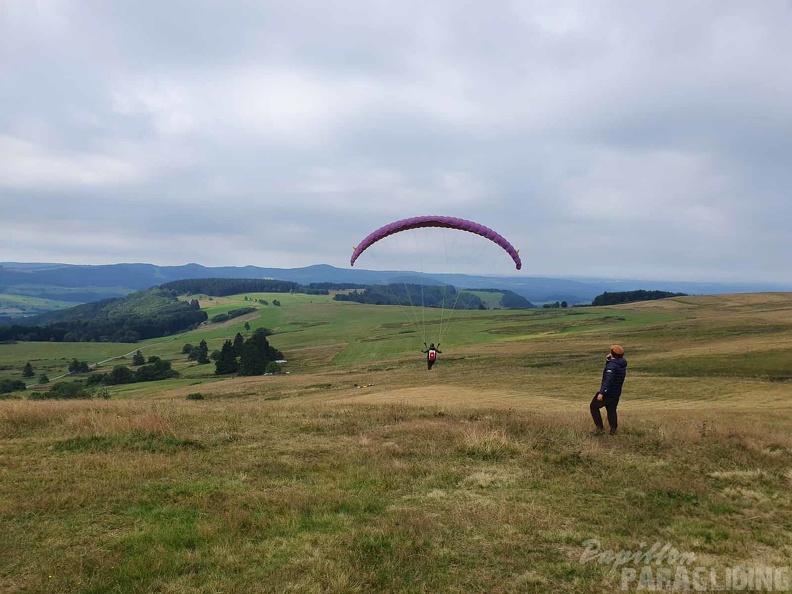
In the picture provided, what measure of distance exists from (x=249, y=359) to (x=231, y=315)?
109149 millimetres

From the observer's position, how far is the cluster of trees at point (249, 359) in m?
70.8

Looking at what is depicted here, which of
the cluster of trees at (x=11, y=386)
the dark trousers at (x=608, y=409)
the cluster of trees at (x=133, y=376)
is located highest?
the dark trousers at (x=608, y=409)

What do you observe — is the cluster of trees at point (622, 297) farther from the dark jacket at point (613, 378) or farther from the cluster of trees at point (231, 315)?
the dark jacket at point (613, 378)

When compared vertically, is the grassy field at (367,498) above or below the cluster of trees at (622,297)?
below

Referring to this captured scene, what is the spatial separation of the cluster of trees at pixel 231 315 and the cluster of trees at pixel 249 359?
304 ft

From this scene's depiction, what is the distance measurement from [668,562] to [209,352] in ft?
344

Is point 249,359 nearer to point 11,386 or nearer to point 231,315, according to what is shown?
point 11,386

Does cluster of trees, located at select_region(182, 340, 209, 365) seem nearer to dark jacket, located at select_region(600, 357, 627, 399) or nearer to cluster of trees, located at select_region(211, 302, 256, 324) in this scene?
cluster of trees, located at select_region(211, 302, 256, 324)

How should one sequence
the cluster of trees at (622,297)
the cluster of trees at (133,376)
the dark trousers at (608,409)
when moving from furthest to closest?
the cluster of trees at (622,297) → the cluster of trees at (133,376) → the dark trousers at (608,409)

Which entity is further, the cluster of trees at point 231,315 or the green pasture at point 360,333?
the cluster of trees at point 231,315

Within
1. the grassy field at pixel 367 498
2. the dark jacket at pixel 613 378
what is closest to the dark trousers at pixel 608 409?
the dark jacket at pixel 613 378

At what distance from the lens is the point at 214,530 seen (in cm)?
707

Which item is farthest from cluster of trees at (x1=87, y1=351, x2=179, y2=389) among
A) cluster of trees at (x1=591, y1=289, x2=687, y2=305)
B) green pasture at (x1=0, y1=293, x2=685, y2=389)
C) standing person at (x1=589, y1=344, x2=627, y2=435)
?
cluster of trees at (x1=591, y1=289, x2=687, y2=305)

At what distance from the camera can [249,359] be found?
7275 centimetres
